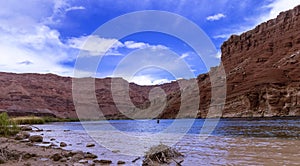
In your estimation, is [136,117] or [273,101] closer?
[273,101]

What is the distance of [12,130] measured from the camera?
112 feet

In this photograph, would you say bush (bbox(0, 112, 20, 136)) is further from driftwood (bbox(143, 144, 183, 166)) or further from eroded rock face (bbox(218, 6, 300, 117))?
eroded rock face (bbox(218, 6, 300, 117))

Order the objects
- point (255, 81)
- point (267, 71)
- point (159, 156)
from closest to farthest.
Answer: point (159, 156) → point (255, 81) → point (267, 71)

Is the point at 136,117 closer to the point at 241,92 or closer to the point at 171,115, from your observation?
the point at 171,115

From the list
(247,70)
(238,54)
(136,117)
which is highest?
(238,54)

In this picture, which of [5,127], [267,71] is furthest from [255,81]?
[5,127]

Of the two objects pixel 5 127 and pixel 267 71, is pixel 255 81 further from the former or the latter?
pixel 5 127

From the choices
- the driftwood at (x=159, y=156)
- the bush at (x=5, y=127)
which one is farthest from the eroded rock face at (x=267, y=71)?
the driftwood at (x=159, y=156)

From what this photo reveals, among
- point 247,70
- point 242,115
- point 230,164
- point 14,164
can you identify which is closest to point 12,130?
point 14,164

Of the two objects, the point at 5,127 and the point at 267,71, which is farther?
the point at 267,71

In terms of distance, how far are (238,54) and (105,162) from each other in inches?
6391

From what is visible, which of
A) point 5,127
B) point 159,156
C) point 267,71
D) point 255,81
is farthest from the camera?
point 267,71

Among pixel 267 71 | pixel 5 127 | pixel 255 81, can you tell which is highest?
pixel 267 71

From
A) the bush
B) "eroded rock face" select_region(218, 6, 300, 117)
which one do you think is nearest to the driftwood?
the bush
